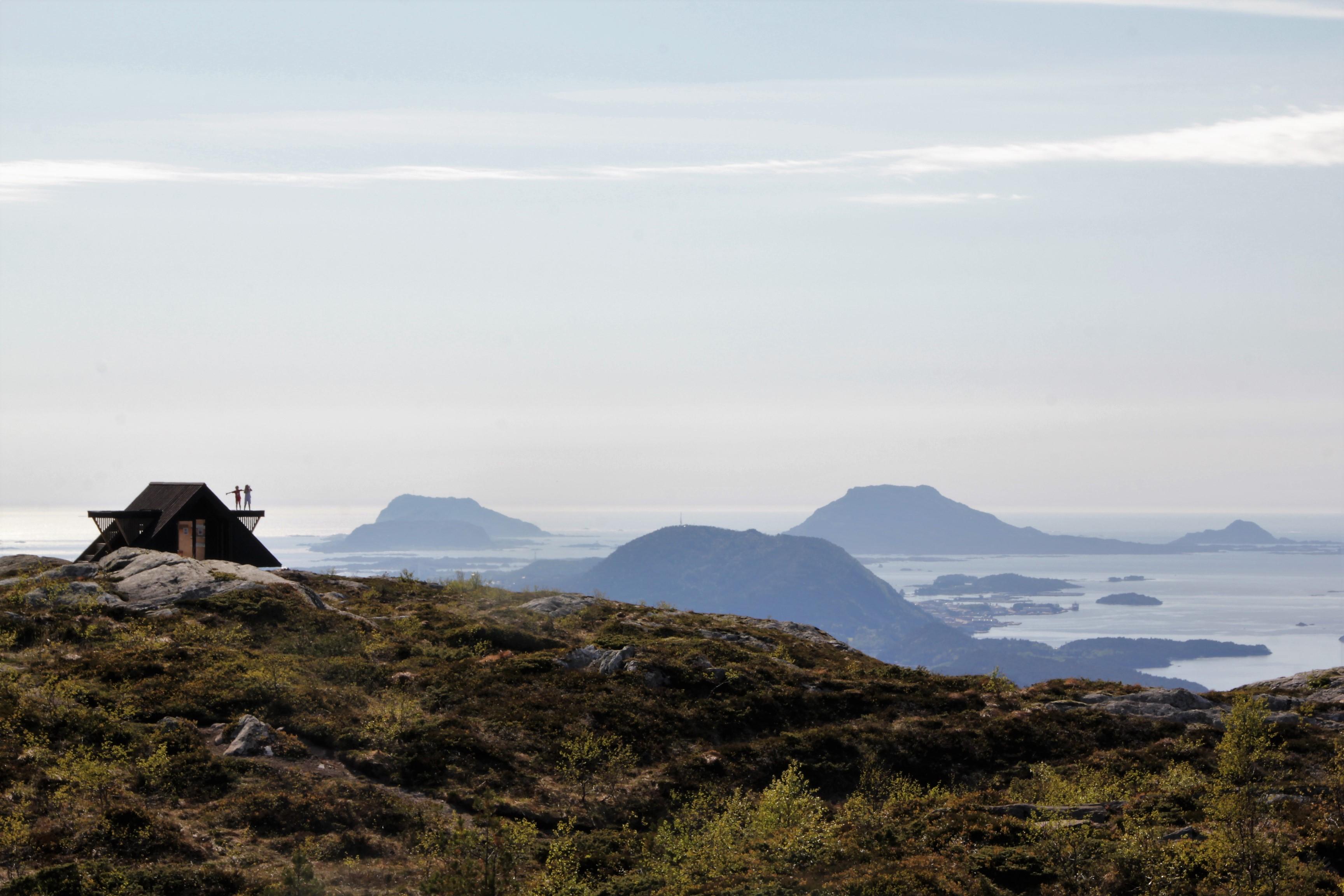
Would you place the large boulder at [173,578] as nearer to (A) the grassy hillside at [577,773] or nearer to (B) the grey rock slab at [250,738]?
(A) the grassy hillside at [577,773]

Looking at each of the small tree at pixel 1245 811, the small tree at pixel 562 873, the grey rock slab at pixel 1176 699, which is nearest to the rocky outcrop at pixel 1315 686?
the grey rock slab at pixel 1176 699

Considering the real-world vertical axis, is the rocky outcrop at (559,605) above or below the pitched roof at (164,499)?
below

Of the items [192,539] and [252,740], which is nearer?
[252,740]

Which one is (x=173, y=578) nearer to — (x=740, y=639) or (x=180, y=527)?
(x=180, y=527)

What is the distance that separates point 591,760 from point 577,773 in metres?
2.02

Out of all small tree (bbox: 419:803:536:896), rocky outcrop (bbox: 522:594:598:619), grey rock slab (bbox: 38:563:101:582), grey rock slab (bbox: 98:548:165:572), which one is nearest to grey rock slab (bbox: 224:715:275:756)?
small tree (bbox: 419:803:536:896)

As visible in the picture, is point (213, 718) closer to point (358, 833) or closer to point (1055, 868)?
point (358, 833)

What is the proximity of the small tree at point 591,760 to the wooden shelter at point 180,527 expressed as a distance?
35.4 metres

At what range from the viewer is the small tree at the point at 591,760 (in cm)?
2822

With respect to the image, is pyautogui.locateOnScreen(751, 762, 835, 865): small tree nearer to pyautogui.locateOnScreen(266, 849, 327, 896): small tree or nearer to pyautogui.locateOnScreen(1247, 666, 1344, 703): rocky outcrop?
pyautogui.locateOnScreen(266, 849, 327, 896): small tree

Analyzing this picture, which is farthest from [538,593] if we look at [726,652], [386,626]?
[726,652]

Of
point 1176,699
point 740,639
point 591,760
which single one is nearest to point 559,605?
point 740,639

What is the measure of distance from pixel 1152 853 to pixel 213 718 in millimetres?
29204

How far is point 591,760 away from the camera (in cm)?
3031
